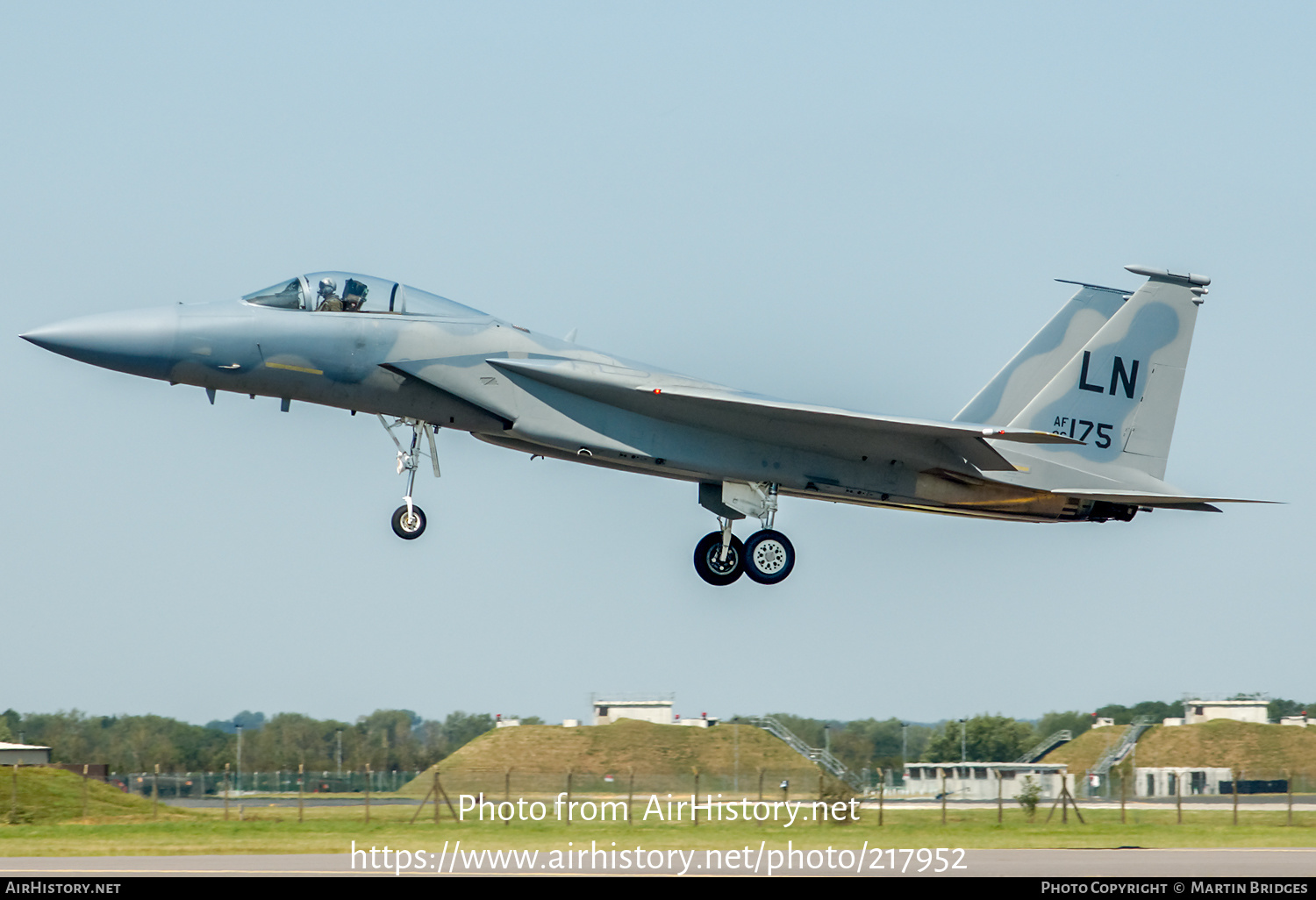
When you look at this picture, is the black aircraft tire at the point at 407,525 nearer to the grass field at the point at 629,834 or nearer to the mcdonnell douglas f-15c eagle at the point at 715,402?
the mcdonnell douglas f-15c eagle at the point at 715,402

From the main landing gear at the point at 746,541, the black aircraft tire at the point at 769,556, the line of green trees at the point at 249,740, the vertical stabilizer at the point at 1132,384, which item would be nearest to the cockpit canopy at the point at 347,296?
the main landing gear at the point at 746,541

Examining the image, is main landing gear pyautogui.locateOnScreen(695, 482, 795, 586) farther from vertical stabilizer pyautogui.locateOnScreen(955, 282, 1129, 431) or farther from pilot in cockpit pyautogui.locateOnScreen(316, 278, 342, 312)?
pilot in cockpit pyautogui.locateOnScreen(316, 278, 342, 312)

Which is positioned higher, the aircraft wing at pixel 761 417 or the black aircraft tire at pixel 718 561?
the aircraft wing at pixel 761 417

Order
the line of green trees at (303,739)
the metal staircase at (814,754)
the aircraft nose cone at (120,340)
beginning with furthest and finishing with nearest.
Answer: the line of green trees at (303,739) < the metal staircase at (814,754) < the aircraft nose cone at (120,340)

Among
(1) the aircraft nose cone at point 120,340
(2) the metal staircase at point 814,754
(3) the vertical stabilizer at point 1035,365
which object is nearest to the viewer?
(1) the aircraft nose cone at point 120,340

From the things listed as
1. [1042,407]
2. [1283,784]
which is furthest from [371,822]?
[1283,784]

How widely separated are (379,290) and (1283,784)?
2251 centimetres

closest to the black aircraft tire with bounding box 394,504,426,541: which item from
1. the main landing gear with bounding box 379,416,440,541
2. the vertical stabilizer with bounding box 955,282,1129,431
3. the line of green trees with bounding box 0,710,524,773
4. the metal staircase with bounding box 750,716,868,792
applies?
the main landing gear with bounding box 379,416,440,541

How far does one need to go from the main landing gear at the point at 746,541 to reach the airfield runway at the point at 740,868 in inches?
158

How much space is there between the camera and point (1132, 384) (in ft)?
75.6

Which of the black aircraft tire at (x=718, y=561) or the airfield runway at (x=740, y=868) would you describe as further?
the black aircraft tire at (x=718, y=561)

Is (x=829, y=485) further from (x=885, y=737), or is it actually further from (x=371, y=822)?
(x=885, y=737)

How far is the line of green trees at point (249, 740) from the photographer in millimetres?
44625

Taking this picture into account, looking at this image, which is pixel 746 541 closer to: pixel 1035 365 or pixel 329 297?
pixel 1035 365
